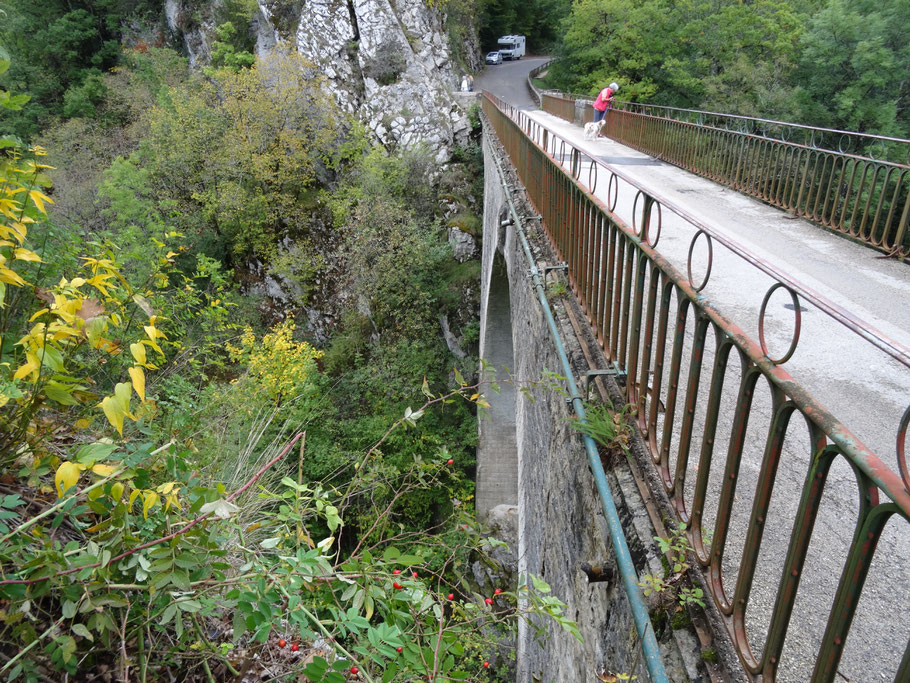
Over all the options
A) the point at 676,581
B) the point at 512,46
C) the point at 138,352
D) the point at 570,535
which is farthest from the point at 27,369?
the point at 512,46

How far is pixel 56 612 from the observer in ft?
6.10

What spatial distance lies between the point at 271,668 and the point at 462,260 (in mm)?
18840

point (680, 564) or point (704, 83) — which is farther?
point (704, 83)

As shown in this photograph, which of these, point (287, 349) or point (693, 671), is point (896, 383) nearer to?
point (693, 671)

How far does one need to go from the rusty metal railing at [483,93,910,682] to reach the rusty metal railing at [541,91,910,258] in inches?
136

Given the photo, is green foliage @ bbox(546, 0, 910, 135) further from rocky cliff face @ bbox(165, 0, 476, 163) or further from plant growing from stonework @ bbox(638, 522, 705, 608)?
plant growing from stonework @ bbox(638, 522, 705, 608)

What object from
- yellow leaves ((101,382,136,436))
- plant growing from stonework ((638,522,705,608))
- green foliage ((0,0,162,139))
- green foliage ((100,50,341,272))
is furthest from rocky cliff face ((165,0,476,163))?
yellow leaves ((101,382,136,436))

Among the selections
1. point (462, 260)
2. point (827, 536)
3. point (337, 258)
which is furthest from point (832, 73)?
point (827, 536)

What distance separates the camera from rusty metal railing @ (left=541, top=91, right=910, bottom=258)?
17.1 ft

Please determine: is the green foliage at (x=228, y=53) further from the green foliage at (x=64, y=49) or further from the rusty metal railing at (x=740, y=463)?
the rusty metal railing at (x=740, y=463)

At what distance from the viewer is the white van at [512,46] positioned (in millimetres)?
41844

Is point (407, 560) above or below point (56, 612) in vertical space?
above

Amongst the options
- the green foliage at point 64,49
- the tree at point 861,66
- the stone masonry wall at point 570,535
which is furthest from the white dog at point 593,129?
the green foliage at point 64,49

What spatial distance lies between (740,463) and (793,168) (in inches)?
252
